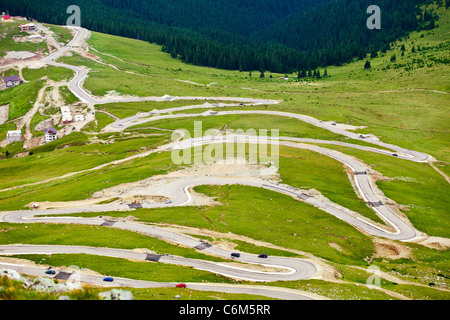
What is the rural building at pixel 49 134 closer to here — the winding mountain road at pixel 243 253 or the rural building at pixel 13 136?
the rural building at pixel 13 136

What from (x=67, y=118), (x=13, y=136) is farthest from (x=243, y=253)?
(x=13, y=136)

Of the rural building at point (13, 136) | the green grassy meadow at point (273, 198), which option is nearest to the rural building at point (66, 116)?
the green grassy meadow at point (273, 198)

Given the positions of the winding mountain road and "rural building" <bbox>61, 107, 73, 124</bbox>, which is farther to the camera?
"rural building" <bbox>61, 107, 73, 124</bbox>

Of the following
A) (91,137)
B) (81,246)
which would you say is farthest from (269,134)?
(81,246)

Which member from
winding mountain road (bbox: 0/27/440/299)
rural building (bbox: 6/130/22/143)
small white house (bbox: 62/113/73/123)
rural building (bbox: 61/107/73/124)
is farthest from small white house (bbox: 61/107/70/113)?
winding mountain road (bbox: 0/27/440/299)

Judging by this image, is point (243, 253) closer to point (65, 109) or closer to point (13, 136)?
point (13, 136)

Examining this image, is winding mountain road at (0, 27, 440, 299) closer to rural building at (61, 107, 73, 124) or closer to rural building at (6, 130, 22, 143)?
rural building at (61, 107, 73, 124)

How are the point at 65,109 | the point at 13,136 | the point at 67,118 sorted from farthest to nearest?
the point at 65,109 < the point at 67,118 < the point at 13,136

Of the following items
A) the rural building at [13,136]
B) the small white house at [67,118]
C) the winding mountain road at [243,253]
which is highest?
the small white house at [67,118]

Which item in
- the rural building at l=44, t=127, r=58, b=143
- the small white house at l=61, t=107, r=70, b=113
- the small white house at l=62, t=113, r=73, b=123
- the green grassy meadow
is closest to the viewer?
the green grassy meadow

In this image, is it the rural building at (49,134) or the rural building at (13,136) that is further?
the rural building at (13,136)

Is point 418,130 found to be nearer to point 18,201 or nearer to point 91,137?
point 91,137
